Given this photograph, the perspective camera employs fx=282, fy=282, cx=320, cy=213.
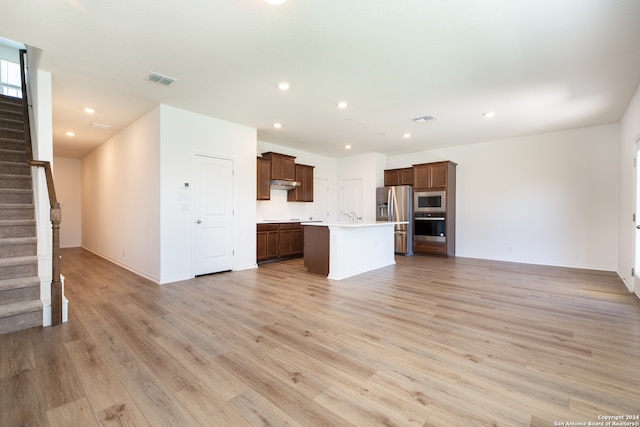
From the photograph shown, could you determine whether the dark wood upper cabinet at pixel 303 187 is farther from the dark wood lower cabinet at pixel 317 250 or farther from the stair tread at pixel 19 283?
the stair tread at pixel 19 283

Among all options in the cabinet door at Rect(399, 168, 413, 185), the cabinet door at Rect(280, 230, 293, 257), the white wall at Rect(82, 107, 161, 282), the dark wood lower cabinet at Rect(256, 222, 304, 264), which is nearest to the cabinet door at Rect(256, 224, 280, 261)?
the dark wood lower cabinet at Rect(256, 222, 304, 264)

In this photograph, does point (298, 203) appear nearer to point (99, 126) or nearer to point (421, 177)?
point (421, 177)

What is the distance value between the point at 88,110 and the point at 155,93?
5.38 feet

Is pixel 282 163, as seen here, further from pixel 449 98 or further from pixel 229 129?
pixel 449 98

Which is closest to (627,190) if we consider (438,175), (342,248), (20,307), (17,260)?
(438,175)

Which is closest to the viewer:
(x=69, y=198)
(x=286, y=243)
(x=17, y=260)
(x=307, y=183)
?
(x=17, y=260)

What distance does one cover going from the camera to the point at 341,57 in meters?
3.07

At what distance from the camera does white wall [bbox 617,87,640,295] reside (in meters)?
4.15

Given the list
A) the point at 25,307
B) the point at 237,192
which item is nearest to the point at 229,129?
the point at 237,192

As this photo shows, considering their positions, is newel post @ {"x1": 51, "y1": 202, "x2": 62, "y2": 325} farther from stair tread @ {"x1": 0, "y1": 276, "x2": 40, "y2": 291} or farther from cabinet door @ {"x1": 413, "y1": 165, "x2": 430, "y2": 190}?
cabinet door @ {"x1": 413, "y1": 165, "x2": 430, "y2": 190}

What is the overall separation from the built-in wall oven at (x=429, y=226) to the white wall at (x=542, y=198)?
0.62 meters


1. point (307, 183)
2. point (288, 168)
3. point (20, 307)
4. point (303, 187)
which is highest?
point (288, 168)

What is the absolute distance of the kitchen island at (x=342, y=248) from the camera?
4.93 metres

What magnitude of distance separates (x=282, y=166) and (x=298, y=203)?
138cm
